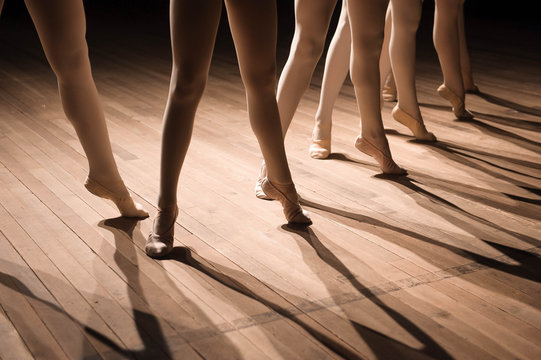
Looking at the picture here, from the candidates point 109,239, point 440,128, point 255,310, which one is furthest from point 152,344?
point 440,128

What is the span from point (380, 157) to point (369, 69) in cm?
36

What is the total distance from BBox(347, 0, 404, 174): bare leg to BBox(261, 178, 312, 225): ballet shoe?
66cm

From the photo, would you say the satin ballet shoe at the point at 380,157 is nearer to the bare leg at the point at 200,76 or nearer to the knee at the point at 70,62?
the bare leg at the point at 200,76

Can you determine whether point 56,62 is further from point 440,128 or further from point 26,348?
point 440,128

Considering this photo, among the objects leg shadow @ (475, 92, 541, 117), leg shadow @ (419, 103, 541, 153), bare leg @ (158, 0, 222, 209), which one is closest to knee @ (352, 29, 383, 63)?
bare leg @ (158, 0, 222, 209)

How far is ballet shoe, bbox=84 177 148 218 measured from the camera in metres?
2.48

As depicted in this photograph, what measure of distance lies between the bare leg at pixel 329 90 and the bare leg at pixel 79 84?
105 centimetres

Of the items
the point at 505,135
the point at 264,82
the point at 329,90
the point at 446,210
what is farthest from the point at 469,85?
the point at 264,82

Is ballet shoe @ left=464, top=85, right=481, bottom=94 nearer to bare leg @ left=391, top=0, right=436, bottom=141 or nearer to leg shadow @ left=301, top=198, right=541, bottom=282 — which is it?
bare leg @ left=391, top=0, right=436, bottom=141

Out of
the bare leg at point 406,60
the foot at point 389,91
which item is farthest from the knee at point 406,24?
the foot at point 389,91

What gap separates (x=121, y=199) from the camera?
2500 millimetres

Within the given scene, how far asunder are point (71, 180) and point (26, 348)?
1296 millimetres

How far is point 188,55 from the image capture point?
2088 millimetres

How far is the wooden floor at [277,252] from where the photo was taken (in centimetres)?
178
